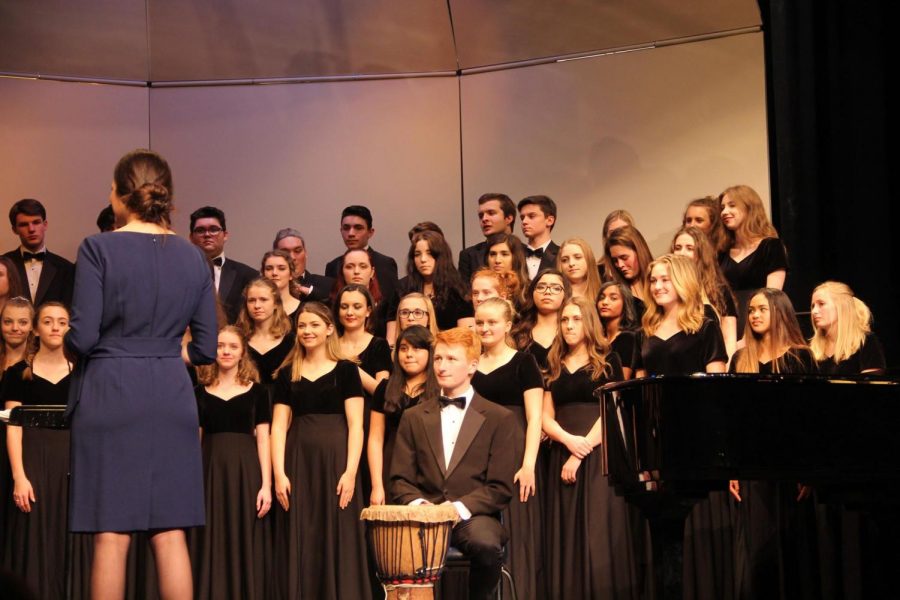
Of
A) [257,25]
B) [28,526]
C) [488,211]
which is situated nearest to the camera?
[28,526]

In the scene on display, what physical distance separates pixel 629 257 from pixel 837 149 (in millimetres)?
1460

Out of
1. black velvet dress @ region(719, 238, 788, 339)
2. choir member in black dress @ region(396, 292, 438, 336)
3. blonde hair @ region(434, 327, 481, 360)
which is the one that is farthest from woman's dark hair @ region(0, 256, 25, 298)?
black velvet dress @ region(719, 238, 788, 339)

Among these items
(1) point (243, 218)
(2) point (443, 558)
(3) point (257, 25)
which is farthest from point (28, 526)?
(3) point (257, 25)

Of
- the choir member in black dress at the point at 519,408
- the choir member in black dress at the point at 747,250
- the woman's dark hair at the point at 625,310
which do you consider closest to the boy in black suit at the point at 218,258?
the choir member in black dress at the point at 519,408

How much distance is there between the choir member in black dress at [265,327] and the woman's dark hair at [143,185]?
9.12 ft

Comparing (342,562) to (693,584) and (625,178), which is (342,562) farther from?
(625,178)

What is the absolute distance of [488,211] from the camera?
23.0 ft

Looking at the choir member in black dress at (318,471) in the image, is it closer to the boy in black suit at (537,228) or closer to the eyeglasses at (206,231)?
the boy in black suit at (537,228)

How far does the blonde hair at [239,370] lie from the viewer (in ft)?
19.2

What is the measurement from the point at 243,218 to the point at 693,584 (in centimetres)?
499

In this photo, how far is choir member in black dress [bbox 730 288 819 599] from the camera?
5.31 meters

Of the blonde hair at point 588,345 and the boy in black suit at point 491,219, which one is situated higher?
the boy in black suit at point 491,219

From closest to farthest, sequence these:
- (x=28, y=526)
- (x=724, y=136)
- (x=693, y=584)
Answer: (x=693, y=584) → (x=28, y=526) → (x=724, y=136)

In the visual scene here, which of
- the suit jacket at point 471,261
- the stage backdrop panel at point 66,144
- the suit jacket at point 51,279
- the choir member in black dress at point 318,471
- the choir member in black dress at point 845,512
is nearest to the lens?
the choir member in black dress at point 845,512
